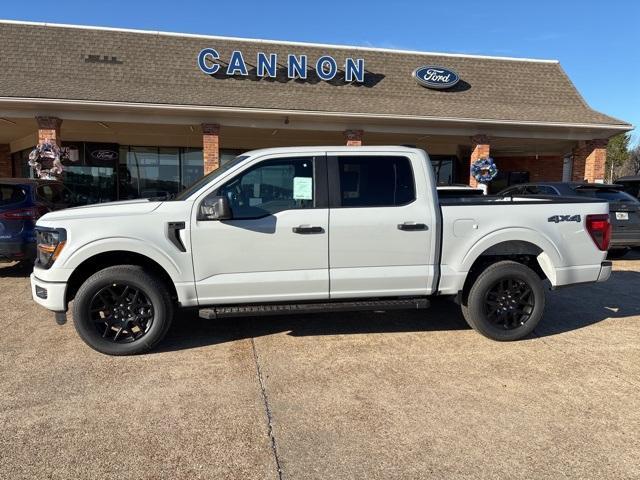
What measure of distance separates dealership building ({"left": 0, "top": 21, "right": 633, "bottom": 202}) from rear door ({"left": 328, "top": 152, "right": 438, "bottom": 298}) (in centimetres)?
800

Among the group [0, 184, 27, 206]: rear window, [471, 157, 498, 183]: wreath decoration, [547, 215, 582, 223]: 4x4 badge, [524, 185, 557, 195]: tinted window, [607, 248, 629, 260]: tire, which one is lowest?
[607, 248, 629, 260]: tire

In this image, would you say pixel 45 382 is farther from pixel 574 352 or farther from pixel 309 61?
pixel 309 61

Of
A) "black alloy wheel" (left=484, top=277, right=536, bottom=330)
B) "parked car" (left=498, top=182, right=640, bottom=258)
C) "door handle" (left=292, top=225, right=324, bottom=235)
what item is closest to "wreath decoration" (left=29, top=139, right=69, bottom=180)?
"door handle" (left=292, top=225, right=324, bottom=235)

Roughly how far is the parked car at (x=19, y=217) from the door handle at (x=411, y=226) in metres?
5.87

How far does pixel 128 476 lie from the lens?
107 inches

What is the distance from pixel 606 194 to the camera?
9.38 meters

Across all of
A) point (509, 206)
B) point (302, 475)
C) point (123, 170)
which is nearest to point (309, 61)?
point (123, 170)

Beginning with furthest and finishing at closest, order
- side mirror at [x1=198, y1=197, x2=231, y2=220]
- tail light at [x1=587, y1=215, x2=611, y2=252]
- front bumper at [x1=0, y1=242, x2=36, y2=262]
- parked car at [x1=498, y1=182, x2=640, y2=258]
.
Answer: parked car at [x1=498, y1=182, x2=640, y2=258], front bumper at [x1=0, y1=242, x2=36, y2=262], tail light at [x1=587, y1=215, x2=611, y2=252], side mirror at [x1=198, y1=197, x2=231, y2=220]

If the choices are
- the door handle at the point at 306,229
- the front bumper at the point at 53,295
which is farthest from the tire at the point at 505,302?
the front bumper at the point at 53,295

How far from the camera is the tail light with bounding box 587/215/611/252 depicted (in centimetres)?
508

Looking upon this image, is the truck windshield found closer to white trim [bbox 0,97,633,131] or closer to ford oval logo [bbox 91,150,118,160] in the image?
white trim [bbox 0,97,633,131]

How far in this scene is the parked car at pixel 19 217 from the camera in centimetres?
727

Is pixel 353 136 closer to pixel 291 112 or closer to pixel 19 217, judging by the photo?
pixel 291 112

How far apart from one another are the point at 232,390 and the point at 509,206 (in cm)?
327
